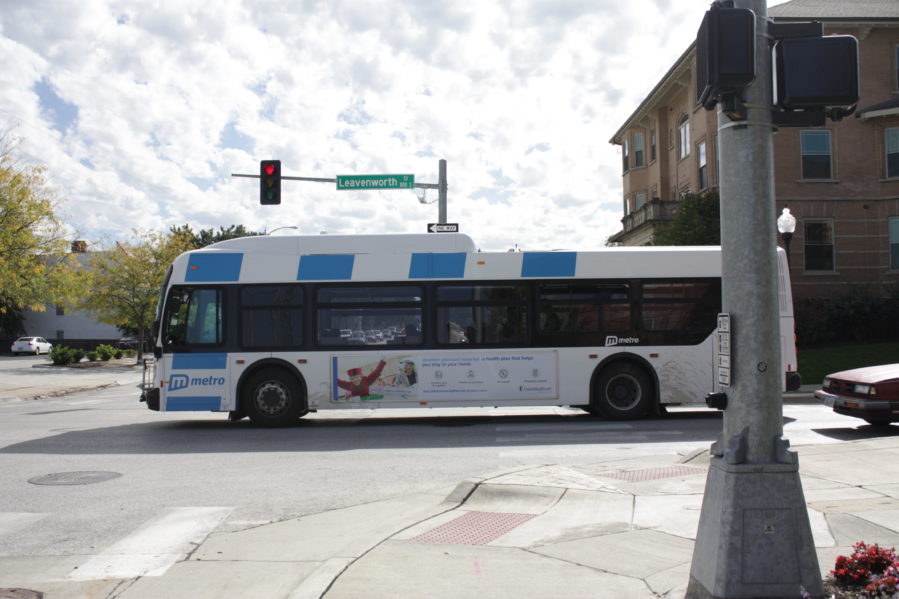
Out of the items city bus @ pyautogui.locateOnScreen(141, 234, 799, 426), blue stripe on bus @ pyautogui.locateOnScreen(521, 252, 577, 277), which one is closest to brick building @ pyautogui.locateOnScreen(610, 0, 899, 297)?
city bus @ pyautogui.locateOnScreen(141, 234, 799, 426)

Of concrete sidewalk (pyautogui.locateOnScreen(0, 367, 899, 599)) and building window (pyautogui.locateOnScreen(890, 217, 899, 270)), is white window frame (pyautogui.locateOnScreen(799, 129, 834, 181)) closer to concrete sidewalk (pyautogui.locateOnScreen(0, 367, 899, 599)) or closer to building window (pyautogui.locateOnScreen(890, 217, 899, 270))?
building window (pyautogui.locateOnScreen(890, 217, 899, 270))

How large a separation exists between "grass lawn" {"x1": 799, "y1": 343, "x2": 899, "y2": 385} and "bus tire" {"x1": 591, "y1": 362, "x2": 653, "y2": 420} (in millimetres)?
10123

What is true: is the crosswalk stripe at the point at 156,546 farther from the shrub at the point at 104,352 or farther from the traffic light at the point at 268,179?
the shrub at the point at 104,352

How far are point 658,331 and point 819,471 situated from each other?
5.74 m

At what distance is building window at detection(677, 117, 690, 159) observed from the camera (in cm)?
3484

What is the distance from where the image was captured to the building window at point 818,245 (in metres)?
30.8

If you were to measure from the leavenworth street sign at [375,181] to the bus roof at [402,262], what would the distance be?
874 cm

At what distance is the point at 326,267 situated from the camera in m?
14.3

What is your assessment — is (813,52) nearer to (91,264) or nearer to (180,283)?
(180,283)

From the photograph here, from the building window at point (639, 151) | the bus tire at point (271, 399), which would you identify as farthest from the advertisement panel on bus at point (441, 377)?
the building window at point (639, 151)

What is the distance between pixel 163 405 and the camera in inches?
552

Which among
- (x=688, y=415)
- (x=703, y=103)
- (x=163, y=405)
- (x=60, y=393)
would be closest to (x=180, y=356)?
(x=163, y=405)

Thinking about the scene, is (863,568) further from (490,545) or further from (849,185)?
(849,185)

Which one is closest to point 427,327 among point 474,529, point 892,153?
point 474,529
